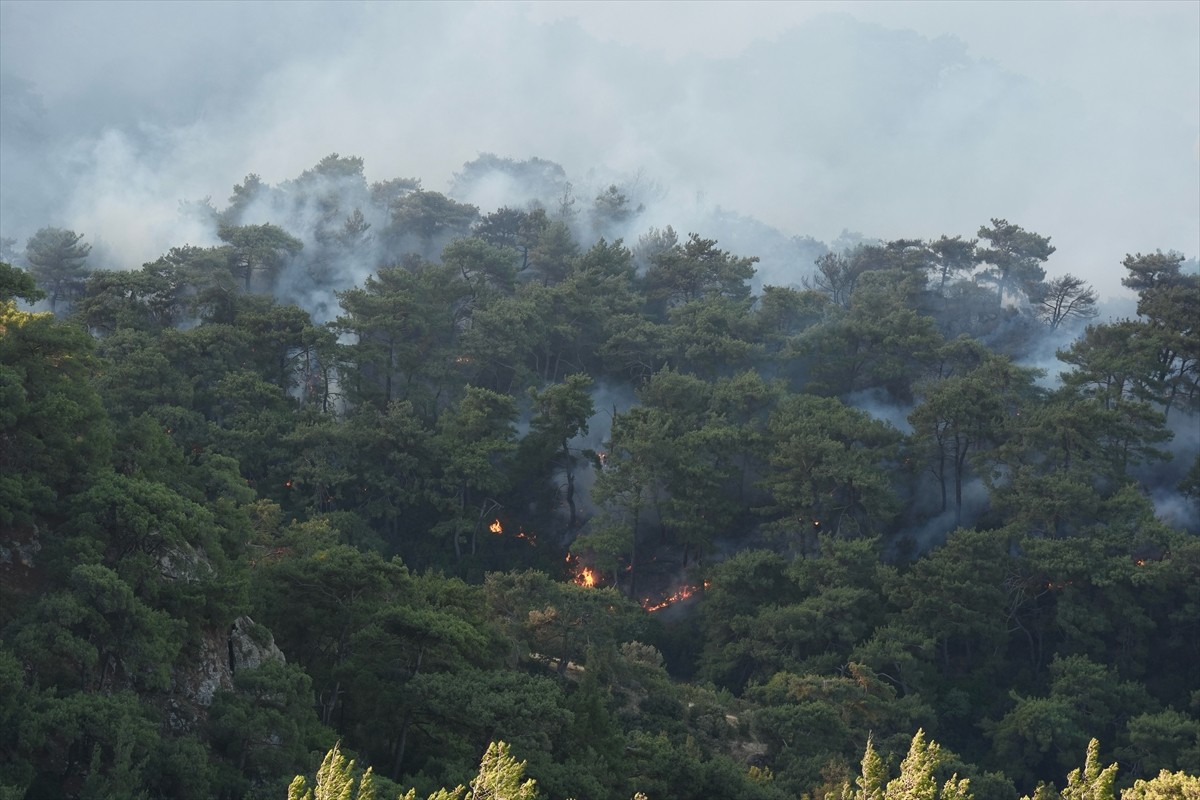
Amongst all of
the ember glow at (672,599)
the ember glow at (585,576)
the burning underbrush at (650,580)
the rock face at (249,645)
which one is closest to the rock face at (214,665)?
the rock face at (249,645)

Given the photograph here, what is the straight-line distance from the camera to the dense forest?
22938 mm

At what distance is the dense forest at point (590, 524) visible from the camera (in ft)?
75.3

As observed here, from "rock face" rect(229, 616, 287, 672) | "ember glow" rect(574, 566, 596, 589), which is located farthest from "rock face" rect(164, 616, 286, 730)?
"ember glow" rect(574, 566, 596, 589)

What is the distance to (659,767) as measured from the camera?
87.3 feet

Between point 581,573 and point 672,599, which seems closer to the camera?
point 672,599

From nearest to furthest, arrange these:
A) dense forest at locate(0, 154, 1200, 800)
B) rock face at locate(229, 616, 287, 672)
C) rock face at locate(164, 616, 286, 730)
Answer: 1. rock face at locate(164, 616, 286, 730)
2. dense forest at locate(0, 154, 1200, 800)
3. rock face at locate(229, 616, 287, 672)

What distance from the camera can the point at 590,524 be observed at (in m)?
45.2

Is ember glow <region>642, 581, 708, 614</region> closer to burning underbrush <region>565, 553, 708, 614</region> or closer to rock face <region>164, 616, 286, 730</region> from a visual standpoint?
burning underbrush <region>565, 553, 708, 614</region>

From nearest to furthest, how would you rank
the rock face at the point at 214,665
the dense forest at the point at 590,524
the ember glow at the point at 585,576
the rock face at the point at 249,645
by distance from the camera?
the rock face at the point at 214,665
the dense forest at the point at 590,524
the rock face at the point at 249,645
the ember glow at the point at 585,576

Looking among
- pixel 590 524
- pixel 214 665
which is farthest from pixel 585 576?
pixel 214 665

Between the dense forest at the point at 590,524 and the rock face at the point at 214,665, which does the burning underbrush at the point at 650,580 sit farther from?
the rock face at the point at 214,665

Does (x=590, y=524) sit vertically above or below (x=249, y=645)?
above

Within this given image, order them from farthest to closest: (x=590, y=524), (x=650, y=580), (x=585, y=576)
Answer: (x=590, y=524), (x=650, y=580), (x=585, y=576)

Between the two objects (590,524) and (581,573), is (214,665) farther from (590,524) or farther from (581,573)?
(590,524)
